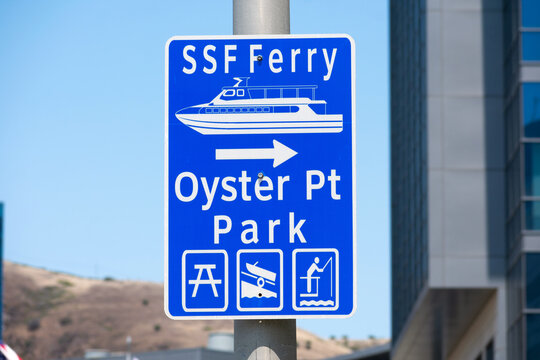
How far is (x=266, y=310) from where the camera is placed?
4.77 metres

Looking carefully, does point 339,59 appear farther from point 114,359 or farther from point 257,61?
point 114,359

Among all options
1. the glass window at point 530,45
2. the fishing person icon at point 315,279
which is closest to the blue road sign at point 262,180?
the fishing person icon at point 315,279

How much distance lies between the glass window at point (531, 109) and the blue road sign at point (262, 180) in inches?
869

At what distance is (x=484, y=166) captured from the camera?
28953 mm

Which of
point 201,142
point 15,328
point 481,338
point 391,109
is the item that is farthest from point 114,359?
point 15,328

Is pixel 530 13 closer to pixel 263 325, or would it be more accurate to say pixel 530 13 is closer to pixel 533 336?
pixel 533 336

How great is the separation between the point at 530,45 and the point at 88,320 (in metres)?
131

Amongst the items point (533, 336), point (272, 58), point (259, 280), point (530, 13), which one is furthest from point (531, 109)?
point (259, 280)

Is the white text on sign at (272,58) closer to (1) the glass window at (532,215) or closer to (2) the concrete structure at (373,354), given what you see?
(1) the glass window at (532,215)

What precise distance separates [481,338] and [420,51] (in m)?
7.62

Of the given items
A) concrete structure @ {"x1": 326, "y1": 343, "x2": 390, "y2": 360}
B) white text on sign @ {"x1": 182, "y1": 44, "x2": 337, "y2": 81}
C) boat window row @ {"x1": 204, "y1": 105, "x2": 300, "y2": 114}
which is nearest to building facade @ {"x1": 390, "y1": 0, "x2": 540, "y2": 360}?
white text on sign @ {"x1": 182, "y1": 44, "x2": 337, "y2": 81}

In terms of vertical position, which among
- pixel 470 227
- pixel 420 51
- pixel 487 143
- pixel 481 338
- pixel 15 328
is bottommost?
pixel 15 328

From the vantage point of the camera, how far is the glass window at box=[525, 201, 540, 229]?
26.6m

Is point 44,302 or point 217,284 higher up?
point 217,284
